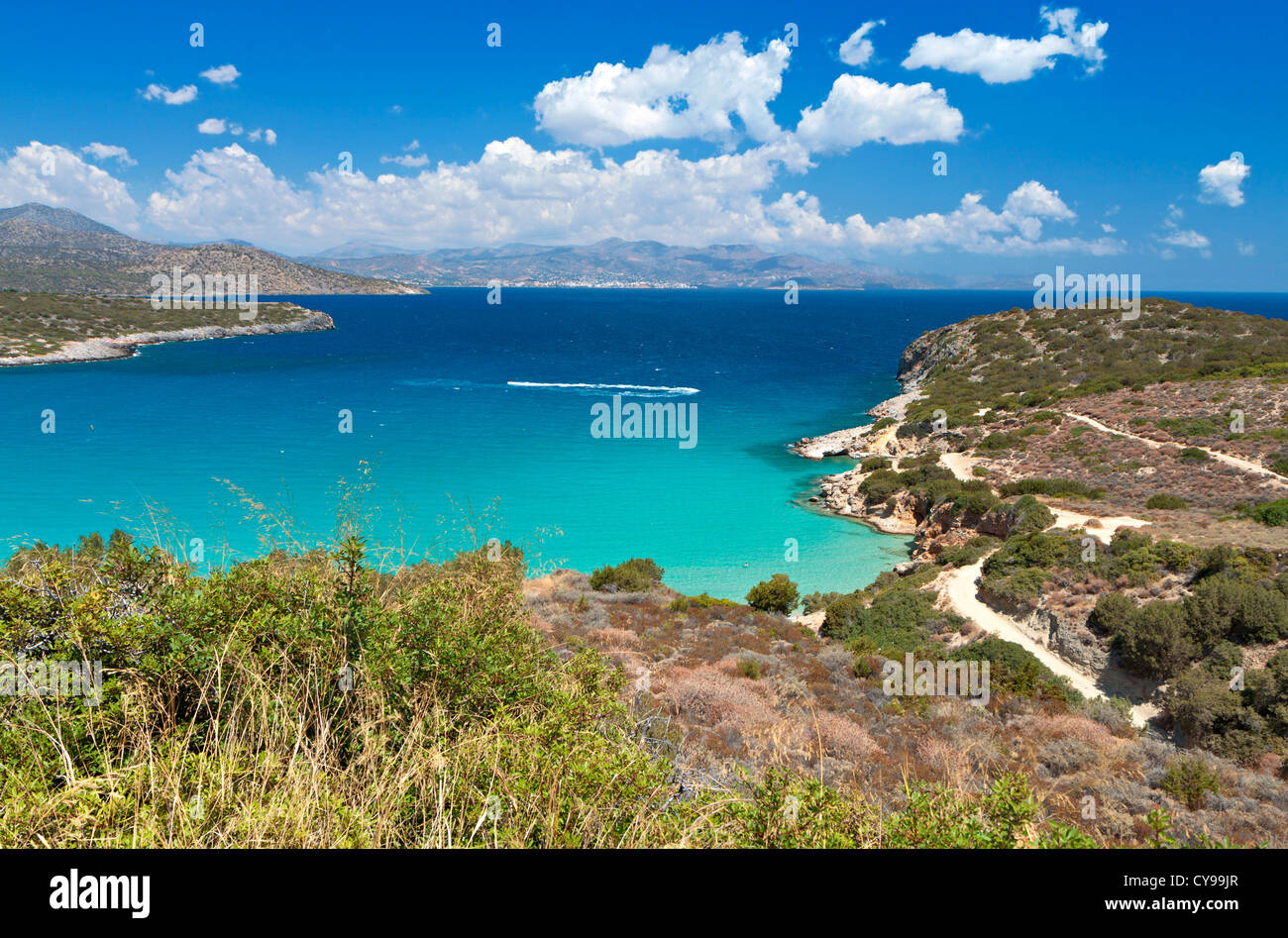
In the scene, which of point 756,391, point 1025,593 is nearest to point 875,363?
point 756,391

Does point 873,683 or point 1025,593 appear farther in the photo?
point 1025,593

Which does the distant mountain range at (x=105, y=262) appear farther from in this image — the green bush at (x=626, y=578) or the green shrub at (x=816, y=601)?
the green shrub at (x=816, y=601)

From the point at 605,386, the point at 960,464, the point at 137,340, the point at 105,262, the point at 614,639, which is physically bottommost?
the point at 614,639

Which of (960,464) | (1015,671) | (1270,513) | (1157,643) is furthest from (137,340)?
(1270,513)

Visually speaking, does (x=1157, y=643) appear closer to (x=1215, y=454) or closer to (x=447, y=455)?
(x=1215, y=454)

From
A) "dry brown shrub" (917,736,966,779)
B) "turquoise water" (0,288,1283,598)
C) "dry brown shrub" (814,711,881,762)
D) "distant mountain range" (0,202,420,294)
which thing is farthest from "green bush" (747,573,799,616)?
"distant mountain range" (0,202,420,294)

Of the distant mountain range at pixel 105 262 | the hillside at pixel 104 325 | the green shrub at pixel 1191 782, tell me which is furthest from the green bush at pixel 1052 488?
the distant mountain range at pixel 105 262

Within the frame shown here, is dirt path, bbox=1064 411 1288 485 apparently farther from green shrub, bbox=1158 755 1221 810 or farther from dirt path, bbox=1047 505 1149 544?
green shrub, bbox=1158 755 1221 810
